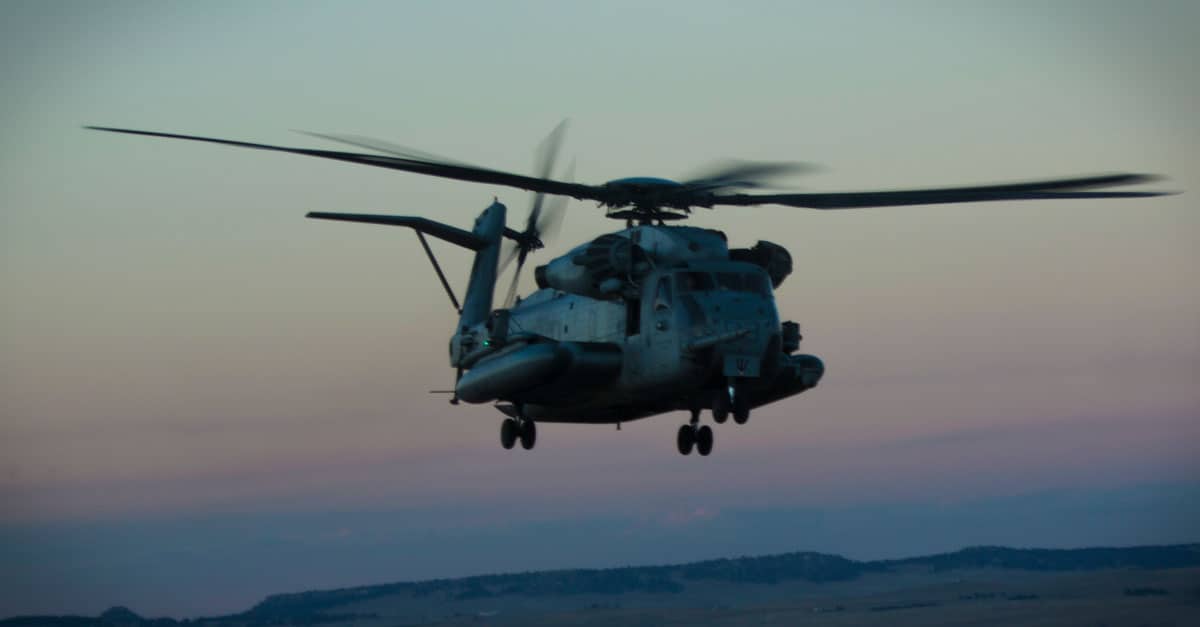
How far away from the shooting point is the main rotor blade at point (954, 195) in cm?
3412

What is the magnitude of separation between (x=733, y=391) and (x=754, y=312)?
6.25 feet

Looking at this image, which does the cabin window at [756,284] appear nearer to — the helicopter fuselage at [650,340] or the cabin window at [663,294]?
the helicopter fuselage at [650,340]

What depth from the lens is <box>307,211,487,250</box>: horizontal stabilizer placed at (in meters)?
41.9

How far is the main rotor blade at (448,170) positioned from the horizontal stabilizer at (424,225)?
668 cm

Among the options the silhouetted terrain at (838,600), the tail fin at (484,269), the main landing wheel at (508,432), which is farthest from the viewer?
the silhouetted terrain at (838,600)

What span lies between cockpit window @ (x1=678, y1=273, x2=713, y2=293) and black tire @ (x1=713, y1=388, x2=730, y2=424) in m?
2.43

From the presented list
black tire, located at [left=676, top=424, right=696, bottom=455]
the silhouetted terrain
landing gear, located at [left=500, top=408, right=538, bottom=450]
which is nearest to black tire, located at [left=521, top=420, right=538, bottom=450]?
Answer: landing gear, located at [left=500, top=408, right=538, bottom=450]

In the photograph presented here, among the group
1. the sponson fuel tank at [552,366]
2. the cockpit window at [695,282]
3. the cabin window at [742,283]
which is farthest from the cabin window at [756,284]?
the sponson fuel tank at [552,366]

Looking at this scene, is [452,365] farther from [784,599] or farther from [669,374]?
[784,599]

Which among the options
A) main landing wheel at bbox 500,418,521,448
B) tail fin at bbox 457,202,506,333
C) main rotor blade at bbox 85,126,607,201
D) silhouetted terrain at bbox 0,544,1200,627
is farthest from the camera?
silhouetted terrain at bbox 0,544,1200,627

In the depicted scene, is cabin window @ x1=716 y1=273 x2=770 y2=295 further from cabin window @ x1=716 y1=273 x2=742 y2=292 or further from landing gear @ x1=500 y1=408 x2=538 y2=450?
landing gear @ x1=500 y1=408 x2=538 y2=450

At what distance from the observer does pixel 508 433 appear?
4284 cm

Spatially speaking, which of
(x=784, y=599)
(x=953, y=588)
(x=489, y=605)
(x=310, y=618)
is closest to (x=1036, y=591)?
(x=953, y=588)

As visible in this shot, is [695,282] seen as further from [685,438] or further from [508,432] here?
[508,432]
